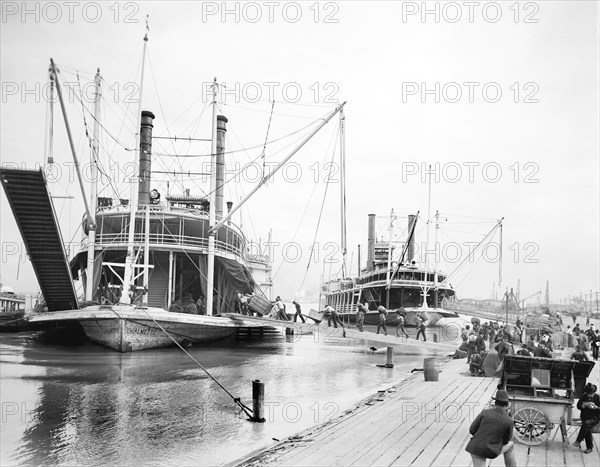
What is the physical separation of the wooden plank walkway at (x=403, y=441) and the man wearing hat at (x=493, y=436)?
135 centimetres

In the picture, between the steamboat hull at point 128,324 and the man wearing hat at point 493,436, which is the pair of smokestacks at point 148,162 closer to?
→ the steamboat hull at point 128,324

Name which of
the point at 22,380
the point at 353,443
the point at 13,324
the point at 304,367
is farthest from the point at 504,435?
the point at 13,324

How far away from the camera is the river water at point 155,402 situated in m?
11.1

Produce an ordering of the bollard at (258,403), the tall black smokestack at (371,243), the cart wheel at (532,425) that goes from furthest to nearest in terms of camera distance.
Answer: the tall black smokestack at (371,243), the bollard at (258,403), the cart wheel at (532,425)

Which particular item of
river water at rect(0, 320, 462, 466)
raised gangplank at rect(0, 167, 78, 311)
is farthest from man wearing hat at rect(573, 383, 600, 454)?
raised gangplank at rect(0, 167, 78, 311)

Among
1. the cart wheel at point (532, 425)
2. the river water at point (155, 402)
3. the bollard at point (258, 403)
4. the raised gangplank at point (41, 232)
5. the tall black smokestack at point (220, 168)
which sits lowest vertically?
the river water at point (155, 402)

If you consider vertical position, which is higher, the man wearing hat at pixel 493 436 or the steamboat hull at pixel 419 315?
the man wearing hat at pixel 493 436

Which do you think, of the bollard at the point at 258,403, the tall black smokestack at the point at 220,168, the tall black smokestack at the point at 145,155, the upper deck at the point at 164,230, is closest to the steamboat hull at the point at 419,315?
the upper deck at the point at 164,230

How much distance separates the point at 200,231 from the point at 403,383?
2349cm

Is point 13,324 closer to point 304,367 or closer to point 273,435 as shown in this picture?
point 304,367

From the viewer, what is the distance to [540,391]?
9.78 m

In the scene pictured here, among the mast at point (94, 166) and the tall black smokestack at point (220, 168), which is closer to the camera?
the mast at point (94, 166)

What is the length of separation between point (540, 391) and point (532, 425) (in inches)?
47.0

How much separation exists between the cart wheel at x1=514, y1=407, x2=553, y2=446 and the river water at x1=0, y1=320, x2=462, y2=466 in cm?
511
